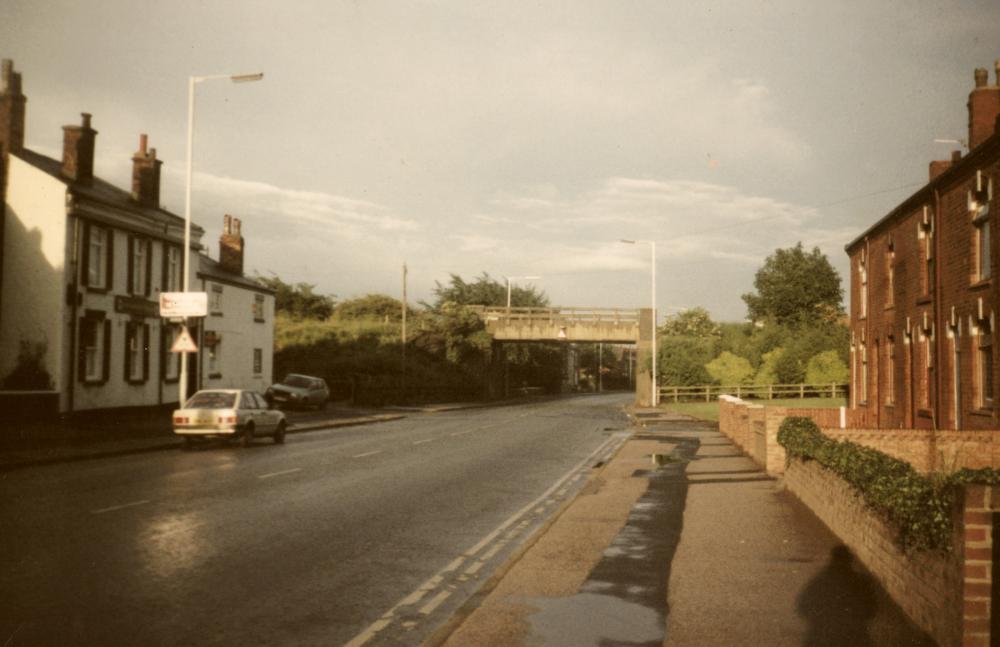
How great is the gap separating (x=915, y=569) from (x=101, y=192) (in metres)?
33.8

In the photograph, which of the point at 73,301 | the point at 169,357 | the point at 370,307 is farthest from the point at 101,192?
the point at 370,307

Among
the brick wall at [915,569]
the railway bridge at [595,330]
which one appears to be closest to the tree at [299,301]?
the railway bridge at [595,330]

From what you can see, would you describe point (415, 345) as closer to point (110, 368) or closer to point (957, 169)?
point (110, 368)

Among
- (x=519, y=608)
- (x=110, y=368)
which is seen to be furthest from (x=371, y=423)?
(x=519, y=608)

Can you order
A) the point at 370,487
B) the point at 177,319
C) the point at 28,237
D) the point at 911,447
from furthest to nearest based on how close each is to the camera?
the point at 28,237 → the point at 177,319 → the point at 911,447 → the point at 370,487

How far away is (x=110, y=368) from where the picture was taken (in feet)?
109

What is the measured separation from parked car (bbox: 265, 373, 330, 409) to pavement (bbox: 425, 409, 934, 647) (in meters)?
→ 32.8

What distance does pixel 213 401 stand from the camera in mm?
25344

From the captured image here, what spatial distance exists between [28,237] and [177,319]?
6.98 metres

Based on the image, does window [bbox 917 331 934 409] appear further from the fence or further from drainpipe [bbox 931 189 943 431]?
the fence

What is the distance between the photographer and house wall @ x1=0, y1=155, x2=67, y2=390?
30.5 metres

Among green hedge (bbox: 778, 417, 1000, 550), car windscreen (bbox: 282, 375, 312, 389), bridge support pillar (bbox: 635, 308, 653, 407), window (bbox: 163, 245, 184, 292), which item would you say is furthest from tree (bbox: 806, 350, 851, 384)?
green hedge (bbox: 778, 417, 1000, 550)

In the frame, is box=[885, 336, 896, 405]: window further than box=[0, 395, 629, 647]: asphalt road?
Yes

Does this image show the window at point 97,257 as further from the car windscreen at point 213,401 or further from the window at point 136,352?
the car windscreen at point 213,401
